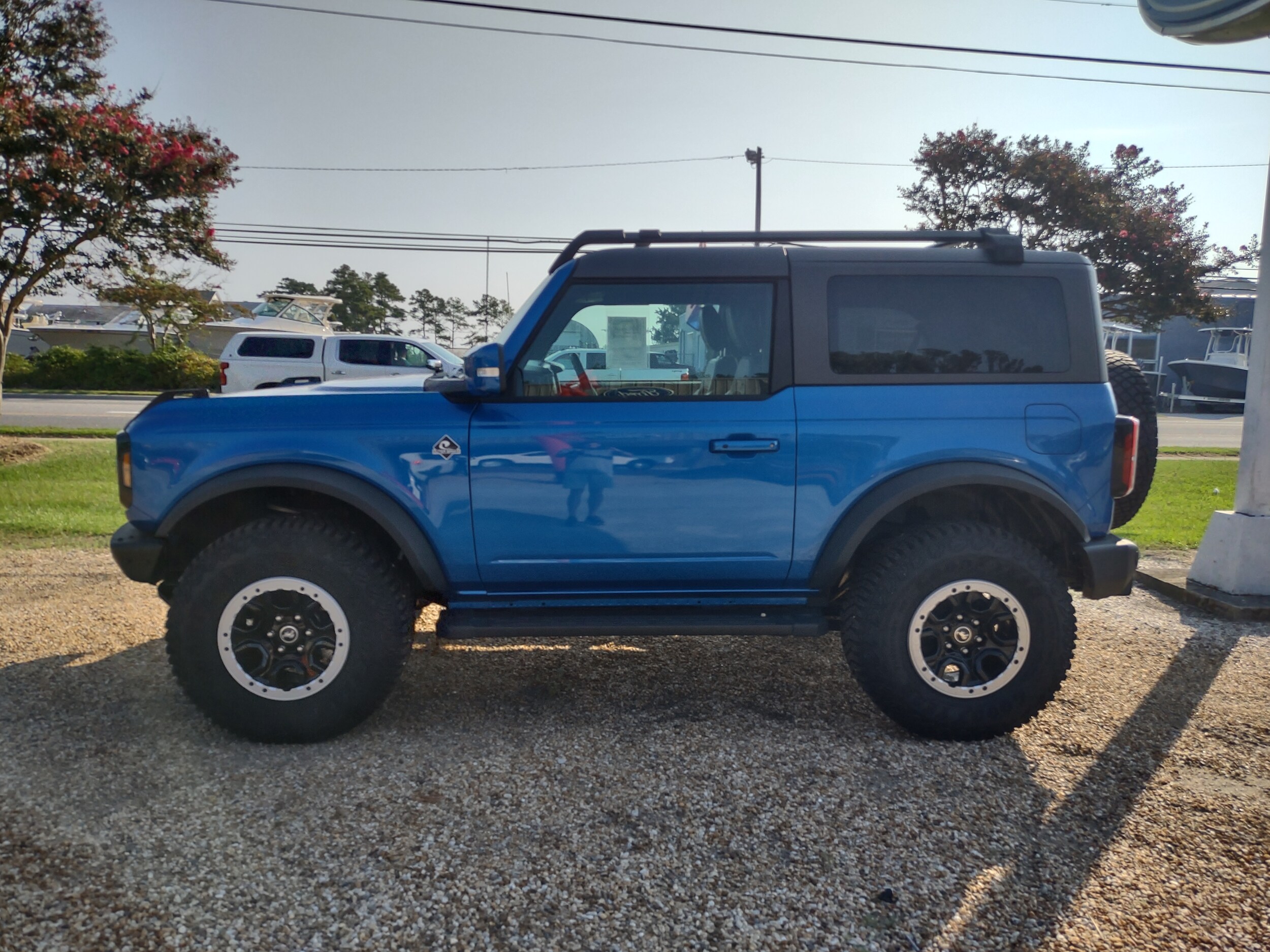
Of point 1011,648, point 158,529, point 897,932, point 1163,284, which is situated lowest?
point 897,932

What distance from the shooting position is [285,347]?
55.2 ft

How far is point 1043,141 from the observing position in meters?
18.6

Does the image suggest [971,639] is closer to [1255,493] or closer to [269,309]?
[1255,493]

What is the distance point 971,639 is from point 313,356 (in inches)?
628

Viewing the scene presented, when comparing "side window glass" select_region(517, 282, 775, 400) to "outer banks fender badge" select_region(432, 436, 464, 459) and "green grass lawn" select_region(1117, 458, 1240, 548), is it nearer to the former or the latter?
"outer banks fender badge" select_region(432, 436, 464, 459)

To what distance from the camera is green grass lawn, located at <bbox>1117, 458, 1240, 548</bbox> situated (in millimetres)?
7215

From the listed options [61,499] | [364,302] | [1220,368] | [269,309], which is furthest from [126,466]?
[364,302]

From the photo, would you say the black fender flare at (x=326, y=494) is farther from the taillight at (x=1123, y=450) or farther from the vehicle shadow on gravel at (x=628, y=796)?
the taillight at (x=1123, y=450)

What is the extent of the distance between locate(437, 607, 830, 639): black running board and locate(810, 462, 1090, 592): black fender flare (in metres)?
0.27

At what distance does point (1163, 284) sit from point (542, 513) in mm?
21162

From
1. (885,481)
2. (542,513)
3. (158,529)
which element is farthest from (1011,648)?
Result: (158,529)

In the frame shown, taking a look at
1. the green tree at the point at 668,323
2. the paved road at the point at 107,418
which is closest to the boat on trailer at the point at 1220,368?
the paved road at the point at 107,418

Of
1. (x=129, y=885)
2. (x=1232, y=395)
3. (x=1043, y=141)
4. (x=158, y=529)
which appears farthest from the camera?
(x=1232, y=395)

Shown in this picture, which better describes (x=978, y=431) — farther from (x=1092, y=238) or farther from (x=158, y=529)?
(x=1092, y=238)
